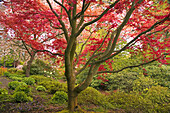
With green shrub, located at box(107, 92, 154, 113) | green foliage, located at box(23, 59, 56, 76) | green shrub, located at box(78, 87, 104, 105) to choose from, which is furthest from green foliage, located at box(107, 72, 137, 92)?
green foliage, located at box(23, 59, 56, 76)

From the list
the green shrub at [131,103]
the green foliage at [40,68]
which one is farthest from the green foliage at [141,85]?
the green foliage at [40,68]

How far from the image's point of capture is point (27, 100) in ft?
12.5

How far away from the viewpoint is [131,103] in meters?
4.36

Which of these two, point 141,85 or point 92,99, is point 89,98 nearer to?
point 92,99

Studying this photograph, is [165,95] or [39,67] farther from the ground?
[39,67]

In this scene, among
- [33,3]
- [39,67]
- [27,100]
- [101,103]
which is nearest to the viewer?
[33,3]

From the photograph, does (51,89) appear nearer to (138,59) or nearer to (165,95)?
(165,95)

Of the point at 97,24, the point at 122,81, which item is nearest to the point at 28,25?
the point at 97,24

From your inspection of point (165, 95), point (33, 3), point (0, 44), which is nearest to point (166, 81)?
point (165, 95)

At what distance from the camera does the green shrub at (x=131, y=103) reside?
4.08 meters

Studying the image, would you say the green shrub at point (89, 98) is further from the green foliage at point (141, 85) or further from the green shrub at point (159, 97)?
the green foliage at point (141, 85)

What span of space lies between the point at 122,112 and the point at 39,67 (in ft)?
25.3

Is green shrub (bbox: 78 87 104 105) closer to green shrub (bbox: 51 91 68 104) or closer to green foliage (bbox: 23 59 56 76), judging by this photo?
green shrub (bbox: 51 91 68 104)

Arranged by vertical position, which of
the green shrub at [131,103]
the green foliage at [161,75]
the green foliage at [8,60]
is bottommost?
the green shrub at [131,103]
